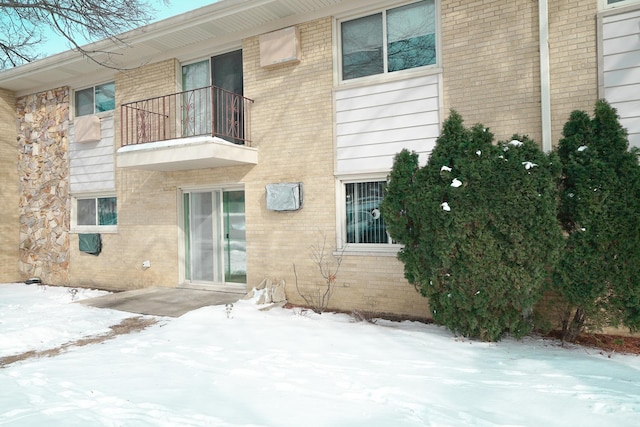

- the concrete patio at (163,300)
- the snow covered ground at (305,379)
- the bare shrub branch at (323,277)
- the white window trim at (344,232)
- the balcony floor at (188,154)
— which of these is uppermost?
the balcony floor at (188,154)

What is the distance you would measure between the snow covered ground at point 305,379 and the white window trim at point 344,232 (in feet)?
4.23

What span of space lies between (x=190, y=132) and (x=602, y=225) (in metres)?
7.37

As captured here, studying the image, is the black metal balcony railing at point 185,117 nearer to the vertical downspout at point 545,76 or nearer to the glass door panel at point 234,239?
the glass door panel at point 234,239

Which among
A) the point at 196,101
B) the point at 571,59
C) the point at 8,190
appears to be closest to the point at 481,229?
the point at 571,59

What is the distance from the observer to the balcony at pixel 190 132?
24.1 ft

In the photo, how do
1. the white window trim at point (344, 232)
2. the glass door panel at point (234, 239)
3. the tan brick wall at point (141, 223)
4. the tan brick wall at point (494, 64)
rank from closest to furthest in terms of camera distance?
1. the tan brick wall at point (494, 64)
2. the white window trim at point (344, 232)
3. the glass door panel at point (234, 239)
4. the tan brick wall at point (141, 223)

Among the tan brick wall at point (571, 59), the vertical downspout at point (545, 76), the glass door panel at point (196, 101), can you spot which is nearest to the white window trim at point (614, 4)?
the tan brick wall at point (571, 59)

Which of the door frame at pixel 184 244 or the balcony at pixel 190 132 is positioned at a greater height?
the balcony at pixel 190 132

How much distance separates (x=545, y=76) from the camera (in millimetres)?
5688

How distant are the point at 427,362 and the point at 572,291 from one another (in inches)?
75.0

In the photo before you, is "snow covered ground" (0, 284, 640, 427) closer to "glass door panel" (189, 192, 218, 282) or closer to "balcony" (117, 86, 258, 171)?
"glass door panel" (189, 192, 218, 282)

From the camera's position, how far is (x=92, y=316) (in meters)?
6.69

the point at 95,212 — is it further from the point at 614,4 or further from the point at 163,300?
the point at 614,4

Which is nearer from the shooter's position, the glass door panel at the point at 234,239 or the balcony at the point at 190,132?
the balcony at the point at 190,132
